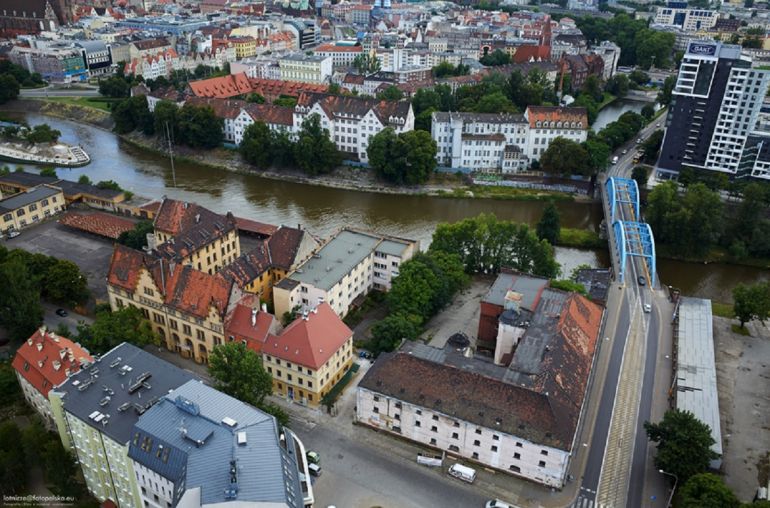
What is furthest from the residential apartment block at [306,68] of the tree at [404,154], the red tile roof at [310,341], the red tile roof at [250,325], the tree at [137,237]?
the red tile roof at [310,341]

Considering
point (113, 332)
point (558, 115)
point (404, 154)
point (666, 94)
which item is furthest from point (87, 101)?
point (666, 94)

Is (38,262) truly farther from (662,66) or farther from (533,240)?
(662,66)

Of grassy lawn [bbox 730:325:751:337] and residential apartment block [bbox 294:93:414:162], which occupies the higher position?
residential apartment block [bbox 294:93:414:162]

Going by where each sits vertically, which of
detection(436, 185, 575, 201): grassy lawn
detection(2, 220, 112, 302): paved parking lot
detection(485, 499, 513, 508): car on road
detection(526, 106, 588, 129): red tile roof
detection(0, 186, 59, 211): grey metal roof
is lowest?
detection(485, 499, 513, 508): car on road

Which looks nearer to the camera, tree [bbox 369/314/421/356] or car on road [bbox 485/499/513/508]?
car on road [bbox 485/499/513/508]

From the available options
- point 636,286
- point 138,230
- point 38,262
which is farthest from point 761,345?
point 38,262

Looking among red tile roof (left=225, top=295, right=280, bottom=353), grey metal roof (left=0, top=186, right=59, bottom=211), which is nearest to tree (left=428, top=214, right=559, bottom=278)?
red tile roof (left=225, top=295, right=280, bottom=353)

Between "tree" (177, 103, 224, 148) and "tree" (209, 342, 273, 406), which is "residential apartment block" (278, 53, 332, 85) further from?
"tree" (209, 342, 273, 406)
